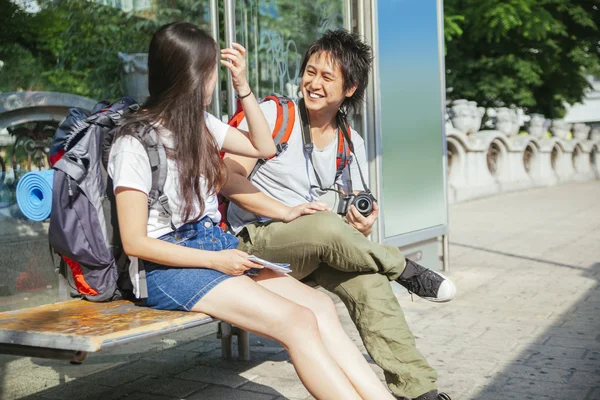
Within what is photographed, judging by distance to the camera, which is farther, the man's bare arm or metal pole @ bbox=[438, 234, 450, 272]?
metal pole @ bbox=[438, 234, 450, 272]

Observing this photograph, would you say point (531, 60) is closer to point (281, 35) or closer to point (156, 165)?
point (281, 35)

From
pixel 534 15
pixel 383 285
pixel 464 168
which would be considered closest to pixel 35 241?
pixel 383 285

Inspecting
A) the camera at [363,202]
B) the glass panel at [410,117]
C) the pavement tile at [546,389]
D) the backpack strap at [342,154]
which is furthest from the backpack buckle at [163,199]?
the glass panel at [410,117]

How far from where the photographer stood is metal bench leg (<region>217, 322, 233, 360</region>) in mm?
4180

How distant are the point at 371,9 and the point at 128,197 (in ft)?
12.1

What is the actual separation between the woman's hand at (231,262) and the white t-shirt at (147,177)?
239mm

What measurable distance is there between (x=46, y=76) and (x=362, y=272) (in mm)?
2766

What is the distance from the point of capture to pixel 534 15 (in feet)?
61.8

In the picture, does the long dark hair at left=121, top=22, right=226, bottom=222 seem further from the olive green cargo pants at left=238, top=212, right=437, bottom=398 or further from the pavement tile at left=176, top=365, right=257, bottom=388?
the pavement tile at left=176, top=365, right=257, bottom=388

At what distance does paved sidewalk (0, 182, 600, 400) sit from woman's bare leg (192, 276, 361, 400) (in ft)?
3.20

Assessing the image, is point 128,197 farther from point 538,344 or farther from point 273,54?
point 273,54

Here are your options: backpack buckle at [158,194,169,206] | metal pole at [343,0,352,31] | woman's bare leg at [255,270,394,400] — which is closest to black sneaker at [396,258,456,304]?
woman's bare leg at [255,270,394,400]

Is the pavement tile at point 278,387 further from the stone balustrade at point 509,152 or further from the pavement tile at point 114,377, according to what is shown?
the stone balustrade at point 509,152

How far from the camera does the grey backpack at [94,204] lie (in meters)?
2.88
